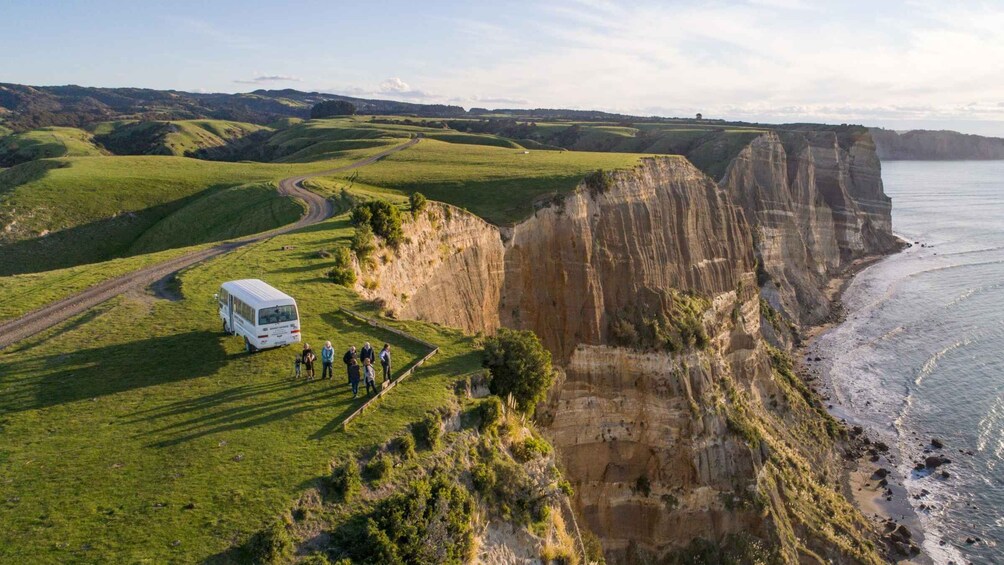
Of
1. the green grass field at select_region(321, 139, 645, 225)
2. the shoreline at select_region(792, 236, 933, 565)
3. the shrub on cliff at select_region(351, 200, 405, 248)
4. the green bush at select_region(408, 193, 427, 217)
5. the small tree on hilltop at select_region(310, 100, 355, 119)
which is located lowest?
the shoreline at select_region(792, 236, 933, 565)

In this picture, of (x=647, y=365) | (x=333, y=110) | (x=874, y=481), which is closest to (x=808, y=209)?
(x=874, y=481)

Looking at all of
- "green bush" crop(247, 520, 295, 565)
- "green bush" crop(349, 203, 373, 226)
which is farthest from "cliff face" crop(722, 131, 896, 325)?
"green bush" crop(247, 520, 295, 565)

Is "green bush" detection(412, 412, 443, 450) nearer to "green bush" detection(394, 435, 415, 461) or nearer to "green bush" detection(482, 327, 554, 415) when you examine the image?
"green bush" detection(394, 435, 415, 461)

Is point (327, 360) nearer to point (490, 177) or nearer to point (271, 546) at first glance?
point (271, 546)

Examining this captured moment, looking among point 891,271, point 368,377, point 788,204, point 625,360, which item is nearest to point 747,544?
point 625,360

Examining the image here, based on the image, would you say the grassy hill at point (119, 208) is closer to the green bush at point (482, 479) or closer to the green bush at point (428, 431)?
the green bush at point (428, 431)

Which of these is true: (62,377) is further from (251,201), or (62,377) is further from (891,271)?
(891,271)
